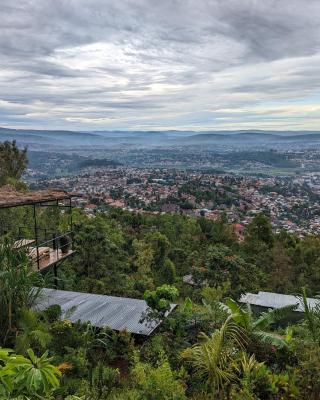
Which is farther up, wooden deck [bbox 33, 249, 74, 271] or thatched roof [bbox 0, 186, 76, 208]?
thatched roof [bbox 0, 186, 76, 208]

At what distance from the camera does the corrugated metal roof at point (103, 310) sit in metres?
6.67

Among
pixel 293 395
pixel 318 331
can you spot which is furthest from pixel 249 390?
pixel 318 331

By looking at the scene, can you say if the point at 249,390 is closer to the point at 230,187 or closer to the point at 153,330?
the point at 153,330

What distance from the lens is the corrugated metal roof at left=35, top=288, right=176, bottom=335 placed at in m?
6.67

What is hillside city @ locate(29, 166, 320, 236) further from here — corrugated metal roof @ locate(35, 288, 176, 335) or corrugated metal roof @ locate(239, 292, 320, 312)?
corrugated metal roof @ locate(35, 288, 176, 335)

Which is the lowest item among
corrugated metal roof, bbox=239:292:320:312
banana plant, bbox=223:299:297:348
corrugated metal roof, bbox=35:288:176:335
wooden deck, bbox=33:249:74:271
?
corrugated metal roof, bbox=239:292:320:312

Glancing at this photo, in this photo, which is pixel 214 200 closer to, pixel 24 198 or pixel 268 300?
pixel 268 300

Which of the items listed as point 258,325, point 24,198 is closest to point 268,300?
point 258,325

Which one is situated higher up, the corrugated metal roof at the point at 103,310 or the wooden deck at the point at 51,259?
the wooden deck at the point at 51,259

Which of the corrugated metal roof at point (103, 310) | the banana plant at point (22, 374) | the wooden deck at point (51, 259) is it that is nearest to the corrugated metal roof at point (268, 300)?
the corrugated metal roof at point (103, 310)

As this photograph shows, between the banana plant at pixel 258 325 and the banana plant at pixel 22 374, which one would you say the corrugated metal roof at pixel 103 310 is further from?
the banana plant at pixel 22 374

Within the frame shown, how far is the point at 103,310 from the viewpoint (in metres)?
7.48

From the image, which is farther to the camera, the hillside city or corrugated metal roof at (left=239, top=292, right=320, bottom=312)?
the hillside city

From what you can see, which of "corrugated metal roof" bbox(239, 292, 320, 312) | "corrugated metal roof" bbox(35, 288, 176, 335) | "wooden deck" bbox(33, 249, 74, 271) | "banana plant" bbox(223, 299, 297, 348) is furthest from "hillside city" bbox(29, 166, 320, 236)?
"banana plant" bbox(223, 299, 297, 348)
